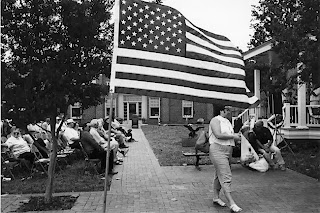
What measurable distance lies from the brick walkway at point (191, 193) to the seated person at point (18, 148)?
8.12ft

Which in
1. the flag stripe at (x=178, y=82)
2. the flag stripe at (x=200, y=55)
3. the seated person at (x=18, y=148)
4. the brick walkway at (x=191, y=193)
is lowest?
the brick walkway at (x=191, y=193)

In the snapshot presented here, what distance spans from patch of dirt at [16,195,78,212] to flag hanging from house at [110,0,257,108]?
2.88m

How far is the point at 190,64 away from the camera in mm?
6434

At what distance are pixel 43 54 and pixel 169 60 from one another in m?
2.37

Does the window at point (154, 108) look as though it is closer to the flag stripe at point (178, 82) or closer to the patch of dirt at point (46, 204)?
the patch of dirt at point (46, 204)

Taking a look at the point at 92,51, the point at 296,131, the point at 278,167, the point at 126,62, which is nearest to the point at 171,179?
the point at 278,167

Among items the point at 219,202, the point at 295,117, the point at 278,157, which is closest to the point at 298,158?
the point at 278,157

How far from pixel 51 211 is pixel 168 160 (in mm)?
6533

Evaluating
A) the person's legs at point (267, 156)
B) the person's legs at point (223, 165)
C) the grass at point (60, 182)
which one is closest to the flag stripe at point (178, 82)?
the person's legs at point (223, 165)

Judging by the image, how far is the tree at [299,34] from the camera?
9.16 metres

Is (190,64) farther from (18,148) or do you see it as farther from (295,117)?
(295,117)

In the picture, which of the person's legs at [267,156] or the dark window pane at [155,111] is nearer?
the person's legs at [267,156]

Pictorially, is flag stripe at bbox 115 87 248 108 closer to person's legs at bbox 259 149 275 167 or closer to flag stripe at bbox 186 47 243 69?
flag stripe at bbox 186 47 243 69

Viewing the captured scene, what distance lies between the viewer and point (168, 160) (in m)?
13.2
